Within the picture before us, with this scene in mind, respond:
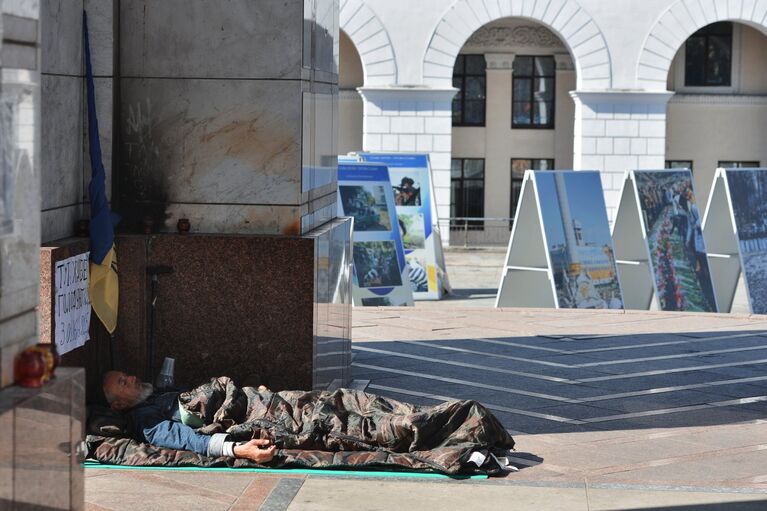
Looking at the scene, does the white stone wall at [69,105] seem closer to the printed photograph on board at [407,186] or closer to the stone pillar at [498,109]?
the printed photograph on board at [407,186]

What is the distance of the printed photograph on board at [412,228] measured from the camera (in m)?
19.9

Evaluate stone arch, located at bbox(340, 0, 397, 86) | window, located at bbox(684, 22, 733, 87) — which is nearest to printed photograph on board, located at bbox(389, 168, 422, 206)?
stone arch, located at bbox(340, 0, 397, 86)

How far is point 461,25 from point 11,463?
27405mm

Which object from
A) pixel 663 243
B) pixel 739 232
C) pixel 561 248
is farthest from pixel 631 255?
pixel 561 248

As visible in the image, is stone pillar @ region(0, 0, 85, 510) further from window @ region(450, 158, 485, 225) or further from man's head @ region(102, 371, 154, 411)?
window @ region(450, 158, 485, 225)

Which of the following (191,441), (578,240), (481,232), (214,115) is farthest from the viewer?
(481,232)

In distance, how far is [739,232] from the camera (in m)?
17.2

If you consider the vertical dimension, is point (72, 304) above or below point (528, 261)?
above

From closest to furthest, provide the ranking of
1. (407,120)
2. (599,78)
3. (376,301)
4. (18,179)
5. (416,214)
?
(18,179) → (376,301) → (416,214) → (599,78) → (407,120)

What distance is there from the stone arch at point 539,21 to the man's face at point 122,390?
23.5m

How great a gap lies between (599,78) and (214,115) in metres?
23.0

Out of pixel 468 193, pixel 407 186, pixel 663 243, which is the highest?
pixel 407 186

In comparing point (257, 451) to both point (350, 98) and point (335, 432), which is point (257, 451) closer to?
point (335, 432)

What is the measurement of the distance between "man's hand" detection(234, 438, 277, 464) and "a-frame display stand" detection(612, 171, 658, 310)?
10594 millimetres
